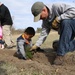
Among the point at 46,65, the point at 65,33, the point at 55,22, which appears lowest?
the point at 46,65

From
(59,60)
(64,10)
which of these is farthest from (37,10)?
(59,60)

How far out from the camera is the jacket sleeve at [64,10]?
21.2ft

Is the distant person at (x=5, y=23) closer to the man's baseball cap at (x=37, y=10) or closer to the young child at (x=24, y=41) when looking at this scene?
the young child at (x=24, y=41)

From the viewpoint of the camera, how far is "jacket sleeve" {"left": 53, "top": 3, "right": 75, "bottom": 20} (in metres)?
6.47

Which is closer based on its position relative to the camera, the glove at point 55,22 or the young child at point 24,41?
the glove at point 55,22

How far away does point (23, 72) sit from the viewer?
5.79m

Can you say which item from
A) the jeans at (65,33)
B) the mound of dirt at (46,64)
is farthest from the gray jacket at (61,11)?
the mound of dirt at (46,64)

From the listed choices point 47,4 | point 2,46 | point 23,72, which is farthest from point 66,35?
point 2,46

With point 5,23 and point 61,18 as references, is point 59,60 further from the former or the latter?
point 5,23

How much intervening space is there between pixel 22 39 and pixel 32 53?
0.43 metres

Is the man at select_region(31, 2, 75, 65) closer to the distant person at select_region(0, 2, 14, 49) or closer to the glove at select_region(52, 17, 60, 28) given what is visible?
the glove at select_region(52, 17, 60, 28)

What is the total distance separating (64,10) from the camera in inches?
258

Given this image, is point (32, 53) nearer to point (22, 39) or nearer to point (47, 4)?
point (22, 39)

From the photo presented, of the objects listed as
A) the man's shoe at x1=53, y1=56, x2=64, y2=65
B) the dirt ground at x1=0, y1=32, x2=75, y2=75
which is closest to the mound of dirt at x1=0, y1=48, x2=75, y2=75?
the dirt ground at x1=0, y1=32, x2=75, y2=75
